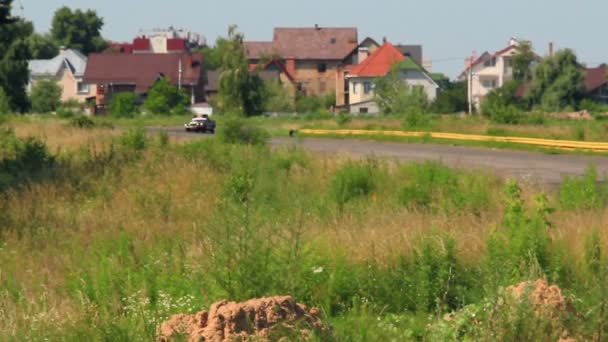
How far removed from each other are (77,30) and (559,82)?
83.7 metres

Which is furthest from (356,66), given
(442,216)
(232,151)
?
(442,216)

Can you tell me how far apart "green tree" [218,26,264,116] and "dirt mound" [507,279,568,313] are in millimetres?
83347

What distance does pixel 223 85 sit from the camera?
92875 mm

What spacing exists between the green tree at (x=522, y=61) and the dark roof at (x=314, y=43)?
1747 centimetres

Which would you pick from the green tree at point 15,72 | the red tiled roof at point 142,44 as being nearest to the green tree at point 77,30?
the red tiled roof at point 142,44

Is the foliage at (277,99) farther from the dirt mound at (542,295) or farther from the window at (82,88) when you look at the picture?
the dirt mound at (542,295)

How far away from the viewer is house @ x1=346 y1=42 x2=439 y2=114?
116 meters

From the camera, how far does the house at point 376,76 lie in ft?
381

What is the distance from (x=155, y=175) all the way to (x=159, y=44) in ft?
483

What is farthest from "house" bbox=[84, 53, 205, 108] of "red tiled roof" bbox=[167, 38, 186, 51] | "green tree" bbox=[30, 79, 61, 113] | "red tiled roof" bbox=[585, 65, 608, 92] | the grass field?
the grass field

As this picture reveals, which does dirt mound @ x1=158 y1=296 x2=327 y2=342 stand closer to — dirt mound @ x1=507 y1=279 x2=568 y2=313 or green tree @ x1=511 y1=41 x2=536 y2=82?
dirt mound @ x1=507 y1=279 x2=568 y2=313

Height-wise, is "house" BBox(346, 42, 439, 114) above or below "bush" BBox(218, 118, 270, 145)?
above

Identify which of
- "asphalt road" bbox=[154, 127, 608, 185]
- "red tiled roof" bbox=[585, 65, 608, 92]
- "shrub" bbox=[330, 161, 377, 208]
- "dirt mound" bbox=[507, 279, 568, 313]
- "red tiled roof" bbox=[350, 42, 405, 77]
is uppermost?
"red tiled roof" bbox=[350, 42, 405, 77]

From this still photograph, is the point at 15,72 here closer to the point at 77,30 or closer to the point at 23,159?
the point at 23,159
